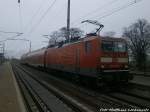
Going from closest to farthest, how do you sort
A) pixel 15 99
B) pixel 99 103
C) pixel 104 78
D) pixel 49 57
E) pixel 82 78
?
pixel 99 103 < pixel 15 99 < pixel 104 78 < pixel 82 78 < pixel 49 57

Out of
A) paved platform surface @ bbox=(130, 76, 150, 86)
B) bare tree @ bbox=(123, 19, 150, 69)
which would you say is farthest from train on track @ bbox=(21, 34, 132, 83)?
bare tree @ bbox=(123, 19, 150, 69)

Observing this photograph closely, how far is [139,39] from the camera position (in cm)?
7300

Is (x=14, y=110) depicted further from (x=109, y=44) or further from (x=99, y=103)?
(x=109, y=44)

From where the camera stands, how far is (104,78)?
16.3m

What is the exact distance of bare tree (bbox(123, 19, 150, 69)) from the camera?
67.2 metres

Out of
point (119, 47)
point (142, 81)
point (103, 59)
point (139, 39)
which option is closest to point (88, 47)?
point (103, 59)

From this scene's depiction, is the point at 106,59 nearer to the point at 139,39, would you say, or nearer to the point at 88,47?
the point at 88,47

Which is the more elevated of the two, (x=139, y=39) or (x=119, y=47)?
(x=139, y=39)

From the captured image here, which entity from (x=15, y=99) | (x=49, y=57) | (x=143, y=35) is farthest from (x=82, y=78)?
(x=143, y=35)

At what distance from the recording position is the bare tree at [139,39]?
67238 millimetres

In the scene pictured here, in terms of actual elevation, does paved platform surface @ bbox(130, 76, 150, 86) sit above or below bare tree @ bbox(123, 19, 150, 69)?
below

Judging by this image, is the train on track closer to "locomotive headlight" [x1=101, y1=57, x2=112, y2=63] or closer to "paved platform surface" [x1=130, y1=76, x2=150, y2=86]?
"locomotive headlight" [x1=101, y1=57, x2=112, y2=63]

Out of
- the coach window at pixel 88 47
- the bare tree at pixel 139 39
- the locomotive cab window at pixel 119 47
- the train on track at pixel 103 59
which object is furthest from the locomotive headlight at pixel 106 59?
the bare tree at pixel 139 39

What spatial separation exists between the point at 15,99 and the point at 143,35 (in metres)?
63.3
